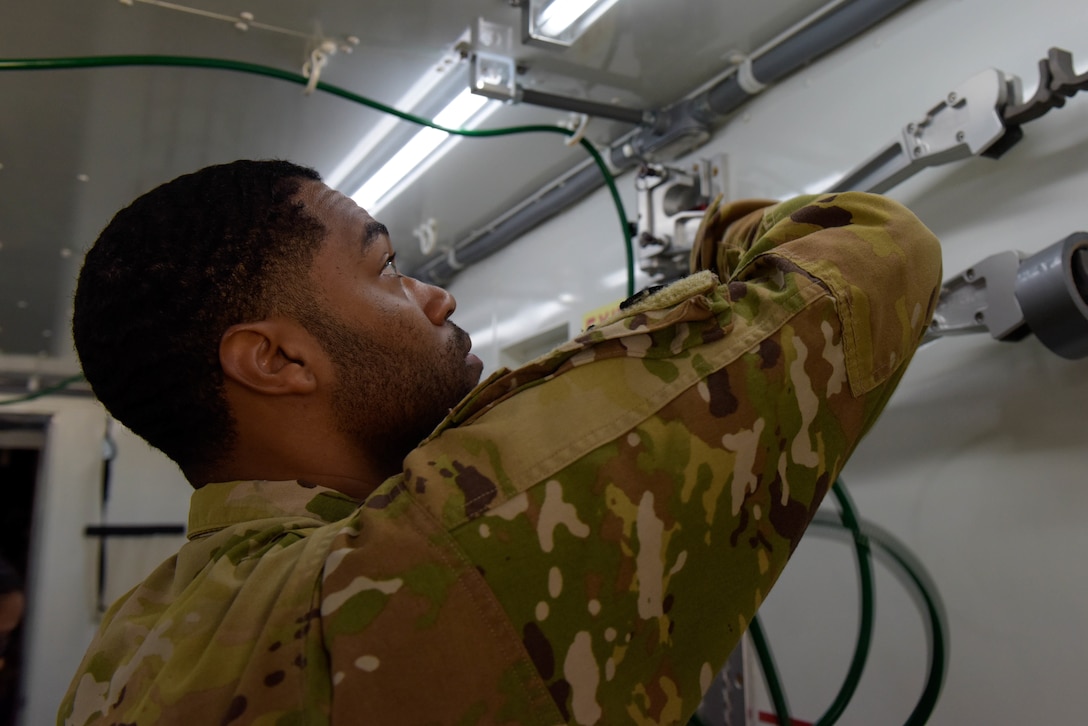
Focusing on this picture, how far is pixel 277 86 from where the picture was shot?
165cm

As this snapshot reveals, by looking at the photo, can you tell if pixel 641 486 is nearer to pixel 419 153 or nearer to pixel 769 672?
pixel 769 672

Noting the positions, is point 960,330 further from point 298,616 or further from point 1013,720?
point 298,616

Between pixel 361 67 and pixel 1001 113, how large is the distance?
114 centimetres

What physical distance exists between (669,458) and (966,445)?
2.49 ft

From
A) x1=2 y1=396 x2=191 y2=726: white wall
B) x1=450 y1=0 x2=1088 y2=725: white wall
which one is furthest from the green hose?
x1=2 y1=396 x2=191 y2=726: white wall

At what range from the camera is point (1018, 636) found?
3.55 ft

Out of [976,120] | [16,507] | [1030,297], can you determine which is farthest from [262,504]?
[16,507]

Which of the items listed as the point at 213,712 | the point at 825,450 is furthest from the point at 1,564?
the point at 825,450

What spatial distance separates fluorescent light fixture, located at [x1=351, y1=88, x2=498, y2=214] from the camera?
170 centimetres

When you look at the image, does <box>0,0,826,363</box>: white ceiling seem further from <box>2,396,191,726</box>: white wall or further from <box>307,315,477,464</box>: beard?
<box>2,396,191,726</box>: white wall

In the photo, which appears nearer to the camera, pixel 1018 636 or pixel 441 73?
pixel 1018 636

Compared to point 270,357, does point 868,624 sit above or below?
below

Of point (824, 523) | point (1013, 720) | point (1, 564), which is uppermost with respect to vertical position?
point (824, 523)

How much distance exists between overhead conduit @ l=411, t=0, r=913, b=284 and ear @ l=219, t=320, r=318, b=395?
43.4 inches
